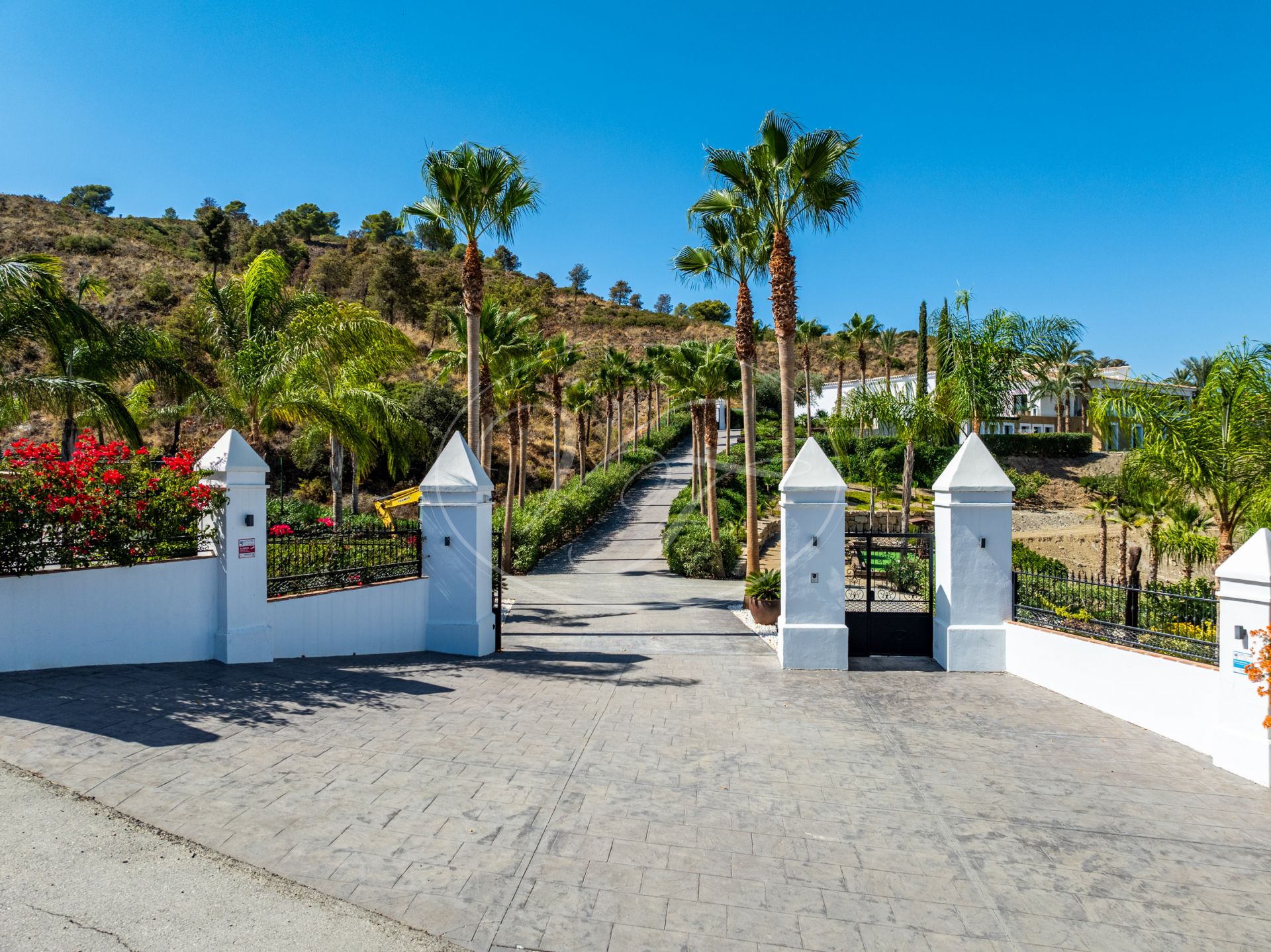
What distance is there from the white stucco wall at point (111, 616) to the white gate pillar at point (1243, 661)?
10.7 m

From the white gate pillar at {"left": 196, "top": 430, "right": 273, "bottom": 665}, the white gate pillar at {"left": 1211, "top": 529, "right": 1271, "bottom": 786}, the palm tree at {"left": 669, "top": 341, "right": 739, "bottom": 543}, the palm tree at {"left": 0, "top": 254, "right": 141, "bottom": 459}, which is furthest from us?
the palm tree at {"left": 669, "top": 341, "right": 739, "bottom": 543}

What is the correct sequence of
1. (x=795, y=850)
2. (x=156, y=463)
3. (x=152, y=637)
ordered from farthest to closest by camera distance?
1. (x=156, y=463)
2. (x=152, y=637)
3. (x=795, y=850)

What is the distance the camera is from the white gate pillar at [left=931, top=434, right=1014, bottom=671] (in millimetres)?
9969

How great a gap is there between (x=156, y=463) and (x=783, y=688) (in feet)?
28.7

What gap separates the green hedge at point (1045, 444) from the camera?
47.8 metres

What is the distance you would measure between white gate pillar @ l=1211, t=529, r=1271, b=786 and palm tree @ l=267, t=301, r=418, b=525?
48.7 ft

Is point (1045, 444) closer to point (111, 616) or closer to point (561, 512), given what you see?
point (561, 512)

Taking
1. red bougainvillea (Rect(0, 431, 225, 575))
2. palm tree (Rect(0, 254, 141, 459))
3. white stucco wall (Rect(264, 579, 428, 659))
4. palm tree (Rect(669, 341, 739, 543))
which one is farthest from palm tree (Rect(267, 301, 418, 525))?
palm tree (Rect(669, 341, 739, 543))

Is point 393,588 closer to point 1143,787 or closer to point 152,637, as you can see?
point 152,637

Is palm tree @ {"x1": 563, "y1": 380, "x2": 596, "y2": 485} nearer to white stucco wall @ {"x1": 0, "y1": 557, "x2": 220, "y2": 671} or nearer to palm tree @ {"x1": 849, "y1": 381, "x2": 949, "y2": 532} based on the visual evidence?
palm tree @ {"x1": 849, "y1": 381, "x2": 949, "y2": 532}

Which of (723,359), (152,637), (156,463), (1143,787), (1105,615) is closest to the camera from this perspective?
(1143,787)

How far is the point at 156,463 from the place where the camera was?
977cm

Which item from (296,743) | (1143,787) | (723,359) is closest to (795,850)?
(1143,787)

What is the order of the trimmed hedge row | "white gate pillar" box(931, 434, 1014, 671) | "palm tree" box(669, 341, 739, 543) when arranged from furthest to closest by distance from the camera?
"palm tree" box(669, 341, 739, 543), the trimmed hedge row, "white gate pillar" box(931, 434, 1014, 671)
